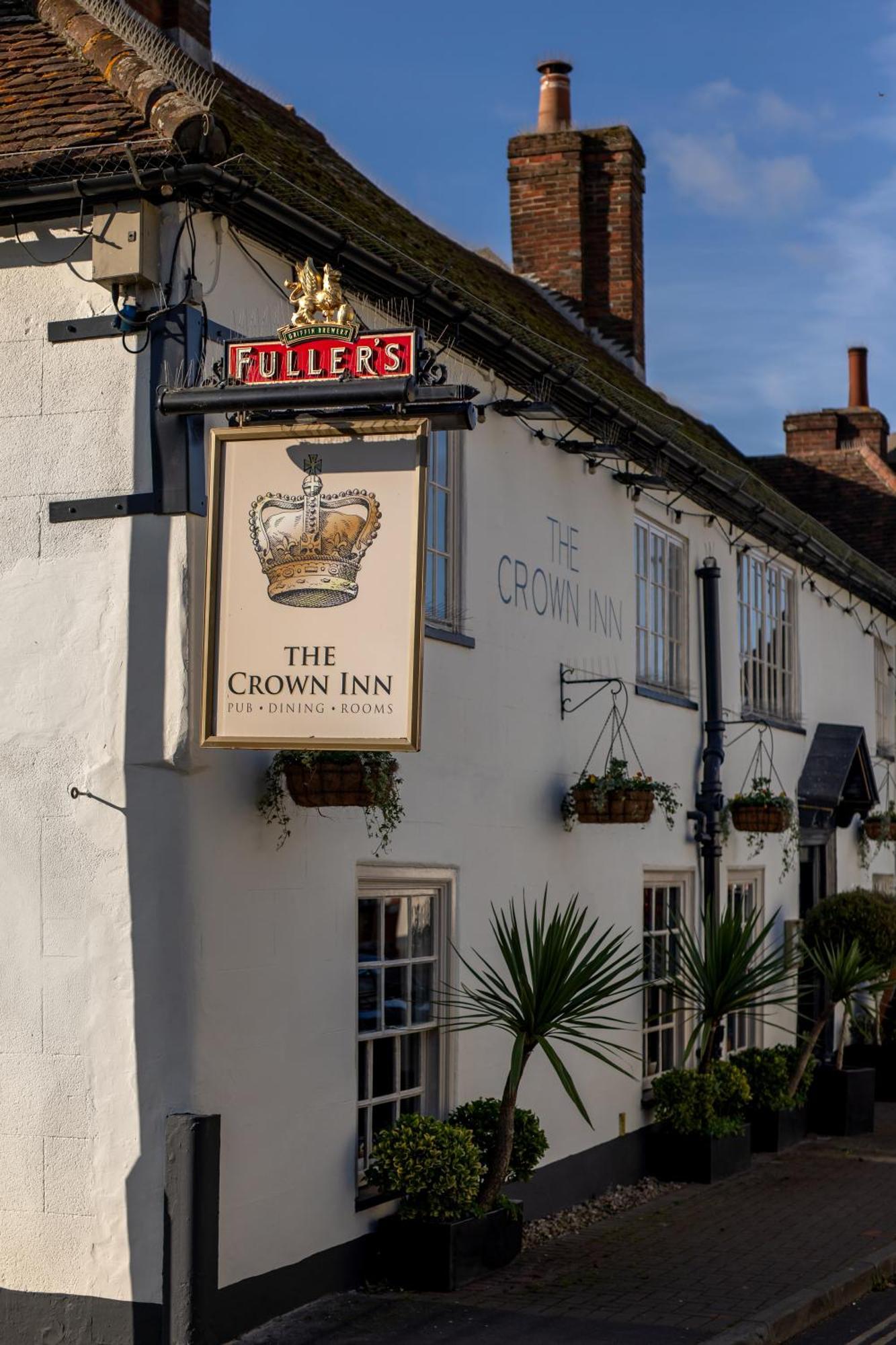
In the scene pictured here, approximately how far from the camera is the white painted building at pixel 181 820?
7391mm

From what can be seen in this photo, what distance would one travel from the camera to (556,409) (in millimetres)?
11023

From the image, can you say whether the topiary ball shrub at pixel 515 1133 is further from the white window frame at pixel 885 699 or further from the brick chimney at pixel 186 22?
the white window frame at pixel 885 699

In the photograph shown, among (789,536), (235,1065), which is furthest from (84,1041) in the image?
(789,536)

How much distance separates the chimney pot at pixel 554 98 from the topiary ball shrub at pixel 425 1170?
42.5 feet

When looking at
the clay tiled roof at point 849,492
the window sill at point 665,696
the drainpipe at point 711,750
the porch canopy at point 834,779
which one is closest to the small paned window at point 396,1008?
the window sill at point 665,696

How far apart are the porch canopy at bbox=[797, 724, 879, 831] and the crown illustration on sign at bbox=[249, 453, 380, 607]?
10.2m

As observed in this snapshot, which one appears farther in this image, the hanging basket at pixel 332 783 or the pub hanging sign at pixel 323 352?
the hanging basket at pixel 332 783

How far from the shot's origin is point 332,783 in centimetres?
A: 777

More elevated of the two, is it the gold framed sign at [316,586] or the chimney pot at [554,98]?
the chimney pot at [554,98]

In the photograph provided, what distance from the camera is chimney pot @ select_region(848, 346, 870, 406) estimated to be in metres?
26.9

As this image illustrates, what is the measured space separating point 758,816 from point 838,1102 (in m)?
2.81

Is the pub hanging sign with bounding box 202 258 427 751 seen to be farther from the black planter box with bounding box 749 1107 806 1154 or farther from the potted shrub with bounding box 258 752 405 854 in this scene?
the black planter box with bounding box 749 1107 806 1154

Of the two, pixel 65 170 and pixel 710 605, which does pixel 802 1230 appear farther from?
pixel 65 170

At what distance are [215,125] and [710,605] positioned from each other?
739 centimetres
